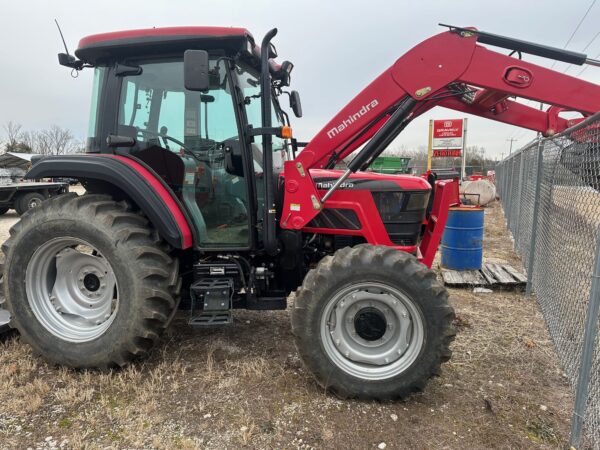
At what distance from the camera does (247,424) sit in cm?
252

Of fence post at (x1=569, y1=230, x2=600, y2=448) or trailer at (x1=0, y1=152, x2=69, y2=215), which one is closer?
fence post at (x1=569, y1=230, x2=600, y2=448)

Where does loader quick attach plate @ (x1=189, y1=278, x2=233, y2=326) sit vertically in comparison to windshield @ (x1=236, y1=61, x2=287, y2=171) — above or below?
below

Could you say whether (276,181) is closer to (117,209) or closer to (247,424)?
(117,209)

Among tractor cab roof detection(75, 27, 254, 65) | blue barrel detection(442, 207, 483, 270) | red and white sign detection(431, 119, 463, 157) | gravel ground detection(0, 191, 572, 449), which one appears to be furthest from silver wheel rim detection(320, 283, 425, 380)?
red and white sign detection(431, 119, 463, 157)

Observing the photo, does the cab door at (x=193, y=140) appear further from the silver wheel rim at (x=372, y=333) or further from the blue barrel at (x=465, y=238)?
the blue barrel at (x=465, y=238)

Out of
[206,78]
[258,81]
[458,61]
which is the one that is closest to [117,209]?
[206,78]

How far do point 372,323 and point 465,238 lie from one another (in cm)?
339

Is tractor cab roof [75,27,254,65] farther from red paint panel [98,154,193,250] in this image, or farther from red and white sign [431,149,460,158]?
red and white sign [431,149,460,158]

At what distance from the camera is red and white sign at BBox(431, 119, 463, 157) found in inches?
563

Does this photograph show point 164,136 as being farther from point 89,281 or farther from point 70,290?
point 70,290

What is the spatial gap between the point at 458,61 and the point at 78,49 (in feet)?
9.23

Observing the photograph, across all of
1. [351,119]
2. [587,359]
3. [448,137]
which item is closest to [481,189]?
[448,137]

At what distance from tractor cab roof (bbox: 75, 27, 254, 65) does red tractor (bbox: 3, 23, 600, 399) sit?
0.04ft

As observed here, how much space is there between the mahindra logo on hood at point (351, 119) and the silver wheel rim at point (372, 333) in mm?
1161
